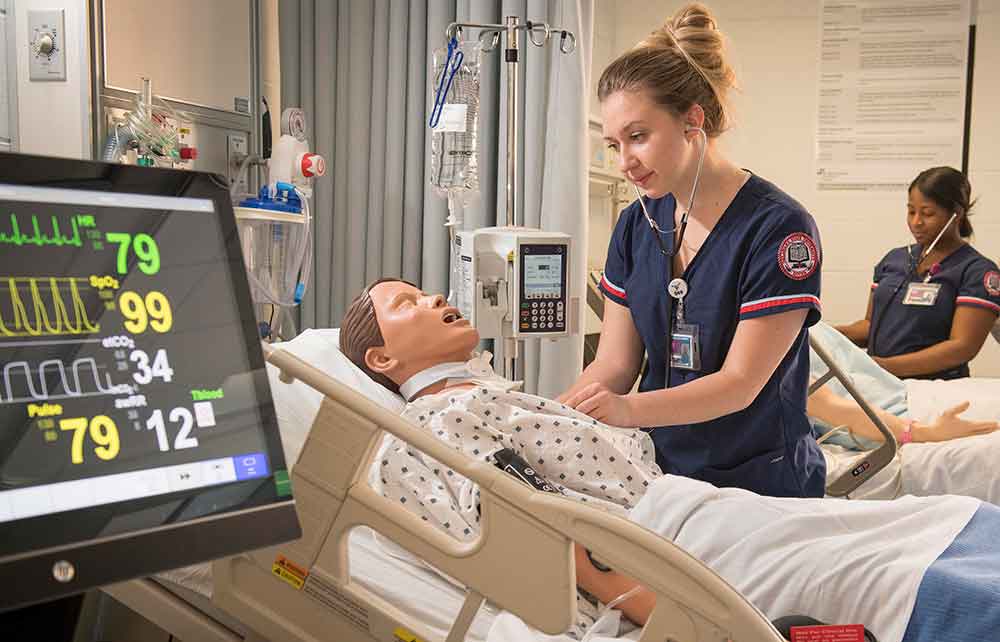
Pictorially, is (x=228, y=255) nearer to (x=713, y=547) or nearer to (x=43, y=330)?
(x=43, y=330)

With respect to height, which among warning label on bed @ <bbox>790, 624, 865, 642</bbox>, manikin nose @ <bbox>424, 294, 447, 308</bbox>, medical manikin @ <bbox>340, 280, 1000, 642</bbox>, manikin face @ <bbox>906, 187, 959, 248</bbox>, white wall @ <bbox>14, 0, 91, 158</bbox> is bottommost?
warning label on bed @ <bbox>790, 624, 865, 642</bbox>

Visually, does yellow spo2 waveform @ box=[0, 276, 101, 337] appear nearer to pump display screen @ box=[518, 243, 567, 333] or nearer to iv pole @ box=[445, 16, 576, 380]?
pump display screen @ box=[518, 243, 567, 333]

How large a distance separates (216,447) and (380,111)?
2.96m

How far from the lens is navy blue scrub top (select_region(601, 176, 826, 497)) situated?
181cm

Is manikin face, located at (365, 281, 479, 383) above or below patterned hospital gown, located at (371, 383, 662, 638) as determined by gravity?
above

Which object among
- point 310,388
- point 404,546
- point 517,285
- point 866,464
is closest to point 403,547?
point 404,546

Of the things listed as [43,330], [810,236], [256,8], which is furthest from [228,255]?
[256,8]

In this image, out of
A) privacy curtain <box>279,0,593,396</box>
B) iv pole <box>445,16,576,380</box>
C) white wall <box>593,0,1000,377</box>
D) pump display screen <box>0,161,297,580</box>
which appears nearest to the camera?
pump display screen <box>0,161,297,580</box>

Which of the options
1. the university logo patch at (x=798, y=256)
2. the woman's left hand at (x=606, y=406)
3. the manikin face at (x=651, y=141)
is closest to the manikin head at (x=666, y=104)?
the manikin face at (x=651, y=141)

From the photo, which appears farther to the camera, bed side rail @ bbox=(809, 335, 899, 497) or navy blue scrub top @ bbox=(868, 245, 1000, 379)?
navy blue scrub top @ bbox=(868, 245, 1000, 379)

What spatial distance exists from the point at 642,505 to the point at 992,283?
2799 mm

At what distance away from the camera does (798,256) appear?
1.80m

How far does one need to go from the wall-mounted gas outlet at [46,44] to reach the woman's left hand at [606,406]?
162cm

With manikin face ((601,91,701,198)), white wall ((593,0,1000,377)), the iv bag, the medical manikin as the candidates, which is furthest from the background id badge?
white wall ((593,0,1000,377))
